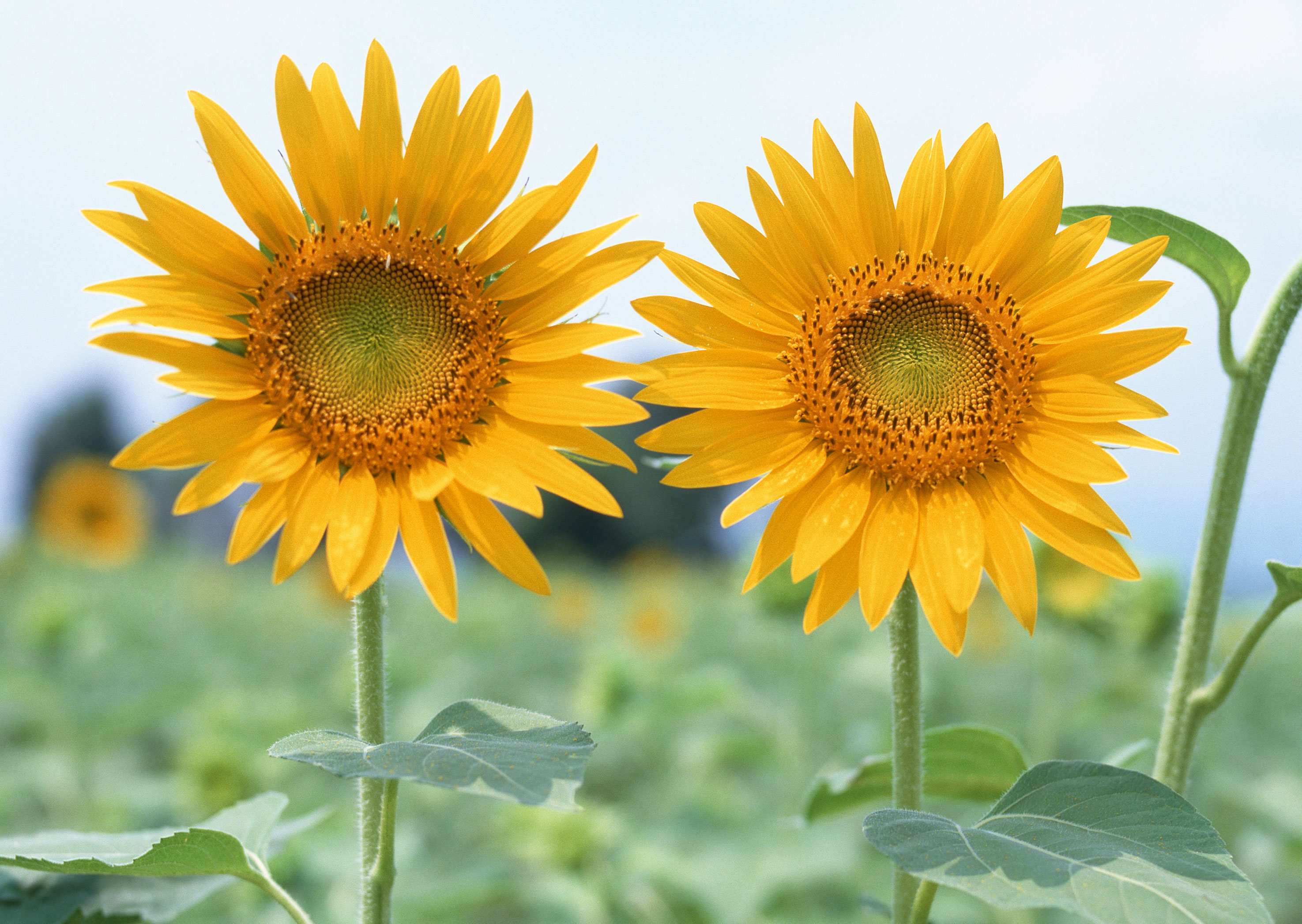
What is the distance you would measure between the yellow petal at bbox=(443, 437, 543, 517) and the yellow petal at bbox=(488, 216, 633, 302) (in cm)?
19

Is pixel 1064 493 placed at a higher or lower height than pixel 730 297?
lower

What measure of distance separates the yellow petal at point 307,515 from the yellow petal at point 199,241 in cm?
27

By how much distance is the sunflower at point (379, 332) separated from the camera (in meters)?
1.25

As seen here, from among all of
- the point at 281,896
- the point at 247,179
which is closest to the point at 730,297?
the point at 247,179

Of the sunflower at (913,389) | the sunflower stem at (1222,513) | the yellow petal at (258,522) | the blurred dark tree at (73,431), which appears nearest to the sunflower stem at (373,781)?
the yellow petal at (258,522)

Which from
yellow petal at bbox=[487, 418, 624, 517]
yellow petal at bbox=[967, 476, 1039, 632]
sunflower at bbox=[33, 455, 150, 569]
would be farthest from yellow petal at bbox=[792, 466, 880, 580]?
sunflower at bbox=[33, 455, 150, 569]

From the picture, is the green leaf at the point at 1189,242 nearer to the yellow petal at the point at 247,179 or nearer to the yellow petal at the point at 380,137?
the yellow petal at the point at 380,137

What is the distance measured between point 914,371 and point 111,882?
134 centimetres

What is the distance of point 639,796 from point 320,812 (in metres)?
3.59

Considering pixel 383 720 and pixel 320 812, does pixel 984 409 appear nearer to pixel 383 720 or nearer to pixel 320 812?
pixel 383 720

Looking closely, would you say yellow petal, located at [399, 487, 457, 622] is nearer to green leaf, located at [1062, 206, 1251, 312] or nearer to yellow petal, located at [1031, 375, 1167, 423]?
yellow petal, located at [1031, 375, 1167, 423]

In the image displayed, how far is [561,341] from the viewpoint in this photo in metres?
1.33

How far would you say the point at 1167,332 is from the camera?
129 centimetres

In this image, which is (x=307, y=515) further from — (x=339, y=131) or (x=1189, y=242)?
(x=1189, y=242)
